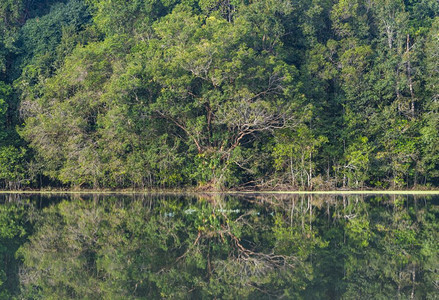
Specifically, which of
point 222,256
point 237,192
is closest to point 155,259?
point 222,256

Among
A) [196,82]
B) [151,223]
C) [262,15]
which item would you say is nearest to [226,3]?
[262,15]

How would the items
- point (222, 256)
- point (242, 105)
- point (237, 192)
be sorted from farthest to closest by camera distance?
point (237, 192), point (242, 105), point (222, 256)

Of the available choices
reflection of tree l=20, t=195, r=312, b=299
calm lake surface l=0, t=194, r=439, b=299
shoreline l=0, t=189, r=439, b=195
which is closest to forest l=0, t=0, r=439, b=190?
shoreline l=0, t=189, r=439, b=195

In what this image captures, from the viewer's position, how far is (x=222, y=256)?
1013 centimetres

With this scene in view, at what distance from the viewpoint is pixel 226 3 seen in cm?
3544

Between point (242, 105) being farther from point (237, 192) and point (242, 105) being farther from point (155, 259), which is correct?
point (155, 259)

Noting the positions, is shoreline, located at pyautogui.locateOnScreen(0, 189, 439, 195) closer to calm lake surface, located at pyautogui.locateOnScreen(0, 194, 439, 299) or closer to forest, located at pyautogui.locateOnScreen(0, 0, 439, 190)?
forest, located at pyautogui.locateOnScreen(0, 0, 439, 190)

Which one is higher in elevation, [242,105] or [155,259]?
[242,105]

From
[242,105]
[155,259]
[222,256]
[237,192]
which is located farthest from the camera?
[237,192]

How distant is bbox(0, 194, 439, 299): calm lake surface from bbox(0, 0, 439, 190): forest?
12.1 m

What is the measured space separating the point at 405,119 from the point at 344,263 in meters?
23.4

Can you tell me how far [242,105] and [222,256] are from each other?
18127 millimetres

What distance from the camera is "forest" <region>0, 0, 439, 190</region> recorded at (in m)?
28.5

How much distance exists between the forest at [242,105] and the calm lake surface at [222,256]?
1207 cm
